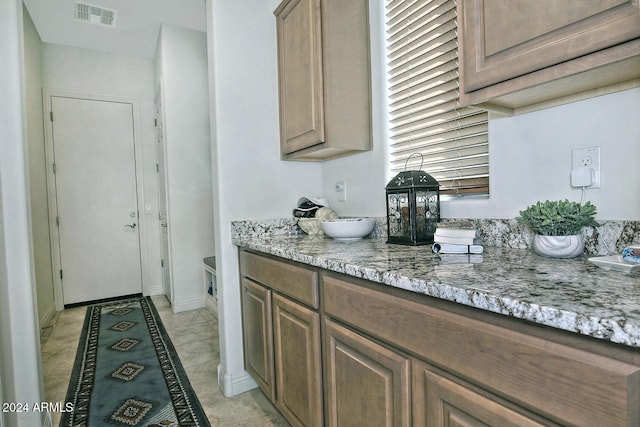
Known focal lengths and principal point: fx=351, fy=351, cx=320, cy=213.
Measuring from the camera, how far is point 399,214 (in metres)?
1.50

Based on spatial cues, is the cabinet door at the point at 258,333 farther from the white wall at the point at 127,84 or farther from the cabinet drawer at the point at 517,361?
the white wall at the point at 127,84

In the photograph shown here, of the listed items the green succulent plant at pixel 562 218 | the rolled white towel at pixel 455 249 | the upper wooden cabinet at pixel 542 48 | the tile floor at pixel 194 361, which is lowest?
the tile floor at pixel 194 361

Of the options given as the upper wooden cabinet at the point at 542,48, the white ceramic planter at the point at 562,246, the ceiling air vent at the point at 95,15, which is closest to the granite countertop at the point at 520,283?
the white ceramic planter at the point at 562,246

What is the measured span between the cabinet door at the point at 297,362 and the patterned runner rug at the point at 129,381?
0.53m

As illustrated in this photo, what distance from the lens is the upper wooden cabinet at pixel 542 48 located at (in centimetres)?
75

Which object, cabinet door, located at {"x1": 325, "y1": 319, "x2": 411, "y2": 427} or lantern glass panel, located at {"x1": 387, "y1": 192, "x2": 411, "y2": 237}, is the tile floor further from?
lantern glass panel, located at {"x1": 387, "y1": 192, "x2": 411, "y2": 237}

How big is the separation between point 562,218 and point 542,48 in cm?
45

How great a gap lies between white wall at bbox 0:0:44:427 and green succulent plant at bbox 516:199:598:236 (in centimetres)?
208

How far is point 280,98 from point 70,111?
2952 millimetres

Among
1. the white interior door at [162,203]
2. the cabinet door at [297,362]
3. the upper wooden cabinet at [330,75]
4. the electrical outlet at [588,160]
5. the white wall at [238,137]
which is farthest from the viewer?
the white interior door at [162,203]

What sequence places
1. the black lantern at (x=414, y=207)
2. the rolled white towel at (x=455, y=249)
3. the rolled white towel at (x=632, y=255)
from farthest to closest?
A: the black lantern at (x=414, y=207) → the rolled white towel at (x=455, y=249) → the rolled white towel at (x=632, y=255)

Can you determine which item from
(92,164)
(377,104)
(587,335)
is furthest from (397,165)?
(92,164)

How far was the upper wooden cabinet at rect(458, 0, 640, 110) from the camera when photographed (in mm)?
750

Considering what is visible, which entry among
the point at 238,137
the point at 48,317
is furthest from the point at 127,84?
the point at 238,137
